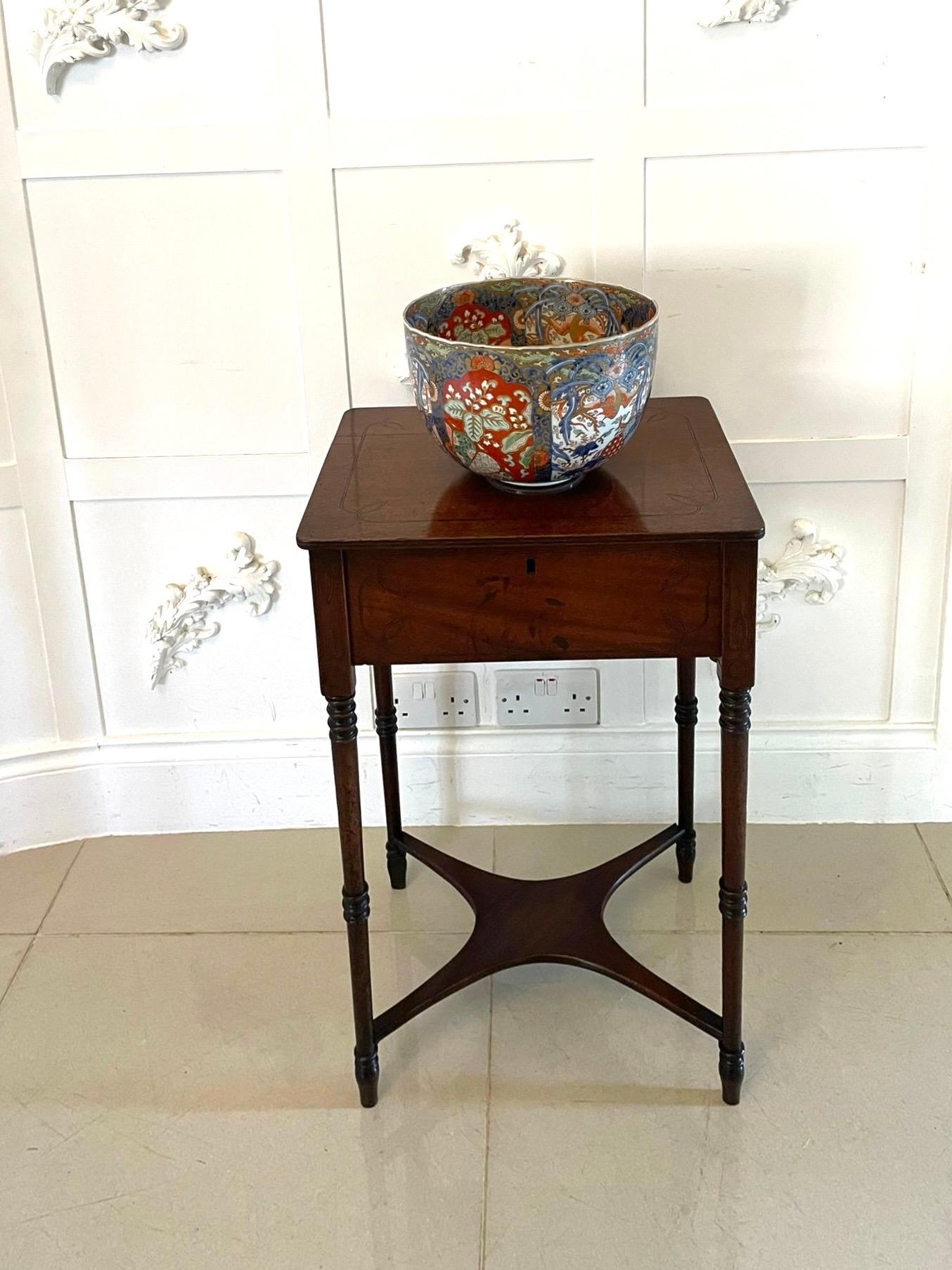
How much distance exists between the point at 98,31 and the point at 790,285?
0.90 meters

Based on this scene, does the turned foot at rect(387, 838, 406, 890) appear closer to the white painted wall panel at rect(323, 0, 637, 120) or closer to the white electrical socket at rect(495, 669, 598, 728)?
the white electrical socket at rect(495, 669, 598, 728)

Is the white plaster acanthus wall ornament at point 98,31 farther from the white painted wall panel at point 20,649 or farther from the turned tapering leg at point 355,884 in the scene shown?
the turned tapering leg at point 355,884

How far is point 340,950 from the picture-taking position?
1.76 meters

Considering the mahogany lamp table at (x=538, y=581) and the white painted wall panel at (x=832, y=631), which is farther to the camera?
the white painted wall panel at (x=832, y=631)

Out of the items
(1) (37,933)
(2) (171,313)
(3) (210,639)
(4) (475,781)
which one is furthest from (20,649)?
(4) (475,781)

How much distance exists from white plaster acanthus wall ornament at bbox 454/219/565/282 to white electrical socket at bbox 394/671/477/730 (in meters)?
0.57

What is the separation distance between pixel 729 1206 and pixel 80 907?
984 millimetres

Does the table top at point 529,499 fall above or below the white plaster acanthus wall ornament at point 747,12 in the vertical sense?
below

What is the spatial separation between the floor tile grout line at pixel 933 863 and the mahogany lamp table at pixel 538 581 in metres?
0.50

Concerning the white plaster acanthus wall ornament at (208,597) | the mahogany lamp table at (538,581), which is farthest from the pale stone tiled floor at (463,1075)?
the white plaster acanthus wall ornament at (208,597)

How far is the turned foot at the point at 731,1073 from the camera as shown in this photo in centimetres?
148

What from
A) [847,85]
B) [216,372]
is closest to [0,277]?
[216,372]

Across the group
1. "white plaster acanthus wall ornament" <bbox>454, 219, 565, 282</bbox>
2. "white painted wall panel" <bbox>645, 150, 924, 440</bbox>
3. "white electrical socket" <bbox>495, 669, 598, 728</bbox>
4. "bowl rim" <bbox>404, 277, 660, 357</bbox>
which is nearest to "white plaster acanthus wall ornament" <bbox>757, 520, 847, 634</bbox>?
"white painted wall panel" <bbox>645, 150, 924, 440</bbox>

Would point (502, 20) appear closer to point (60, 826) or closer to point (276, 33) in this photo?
point (276, 33)
